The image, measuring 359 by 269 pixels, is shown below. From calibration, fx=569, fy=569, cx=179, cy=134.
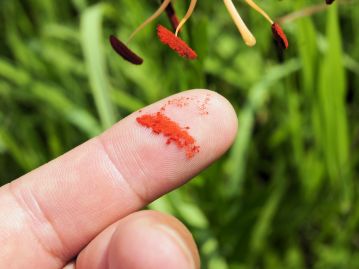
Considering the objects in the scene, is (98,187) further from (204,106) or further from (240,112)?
(240,112)

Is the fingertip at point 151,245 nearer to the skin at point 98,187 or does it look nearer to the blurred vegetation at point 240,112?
the skin at point 98,187

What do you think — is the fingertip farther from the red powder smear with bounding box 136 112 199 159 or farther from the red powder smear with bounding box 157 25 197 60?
the red powder smear with bounding box 157 25 197 60

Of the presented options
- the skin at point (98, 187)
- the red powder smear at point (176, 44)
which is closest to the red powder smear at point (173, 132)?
the skin at point (98, 187)

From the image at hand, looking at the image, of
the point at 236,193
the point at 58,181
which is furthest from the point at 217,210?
the point at 58,181

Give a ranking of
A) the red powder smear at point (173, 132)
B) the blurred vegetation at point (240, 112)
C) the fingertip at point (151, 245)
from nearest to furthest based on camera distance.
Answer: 1. the fingertip at point (151, 245)
2. the red powder smear at point (173, 132)
3. the blurred vegetation at point (240, 112)

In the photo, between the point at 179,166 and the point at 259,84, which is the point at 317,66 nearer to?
the point at 259,84

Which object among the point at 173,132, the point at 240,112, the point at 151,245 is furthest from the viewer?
the point at 240,112

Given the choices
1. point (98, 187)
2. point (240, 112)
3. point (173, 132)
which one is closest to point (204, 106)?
point (173, 132)
